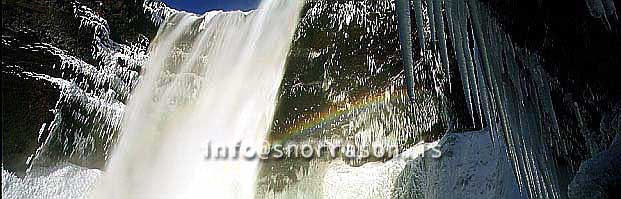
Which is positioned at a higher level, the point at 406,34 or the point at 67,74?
the point at 67,74

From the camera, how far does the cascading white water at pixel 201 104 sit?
6.52 m

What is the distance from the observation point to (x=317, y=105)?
21.7 ft

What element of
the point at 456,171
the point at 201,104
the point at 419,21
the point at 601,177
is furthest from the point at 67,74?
the point at 601,177

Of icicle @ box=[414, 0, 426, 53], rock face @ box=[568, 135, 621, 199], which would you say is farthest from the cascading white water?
rock face @ box=[568, 135, 621, 199]

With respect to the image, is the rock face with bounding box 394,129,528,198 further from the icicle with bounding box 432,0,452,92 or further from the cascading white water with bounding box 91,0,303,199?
the icicle with bounding box 432,0,452,92

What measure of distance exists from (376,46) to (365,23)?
0.86ft

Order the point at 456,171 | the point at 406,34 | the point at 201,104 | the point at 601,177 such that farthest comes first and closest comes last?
the point at 201,104, the point at 456,171, the point at 406,34, the point at 601,177

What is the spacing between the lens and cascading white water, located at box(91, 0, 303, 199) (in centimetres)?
652

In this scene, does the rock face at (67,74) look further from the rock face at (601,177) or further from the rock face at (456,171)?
the rock face at (601,177)

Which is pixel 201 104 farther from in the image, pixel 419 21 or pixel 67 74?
pixel 419 21

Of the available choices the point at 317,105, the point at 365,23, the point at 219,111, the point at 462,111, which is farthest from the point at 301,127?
the point at 462,111

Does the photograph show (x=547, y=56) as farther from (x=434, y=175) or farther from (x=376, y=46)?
(x=376, y=46)

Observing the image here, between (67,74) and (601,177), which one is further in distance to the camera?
(67,74)

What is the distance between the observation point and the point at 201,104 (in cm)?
688
